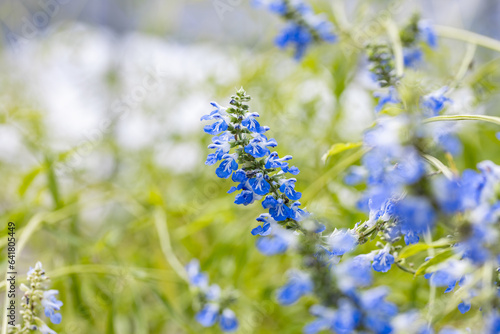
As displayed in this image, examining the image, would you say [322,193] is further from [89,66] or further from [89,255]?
[89,66]

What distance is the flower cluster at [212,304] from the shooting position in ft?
1.84

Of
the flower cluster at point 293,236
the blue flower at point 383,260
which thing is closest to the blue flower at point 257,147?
the flower cluster at point 293,236

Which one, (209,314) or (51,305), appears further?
(209,314)

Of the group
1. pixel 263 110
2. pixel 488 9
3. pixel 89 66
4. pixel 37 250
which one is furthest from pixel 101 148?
pixel 488 9

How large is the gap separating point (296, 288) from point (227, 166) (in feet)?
0.39

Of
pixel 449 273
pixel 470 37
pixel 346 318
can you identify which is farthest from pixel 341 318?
pixel 470 37

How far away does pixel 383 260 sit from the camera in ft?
1.23

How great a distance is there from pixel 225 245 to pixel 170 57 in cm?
102

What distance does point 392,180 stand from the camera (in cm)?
29

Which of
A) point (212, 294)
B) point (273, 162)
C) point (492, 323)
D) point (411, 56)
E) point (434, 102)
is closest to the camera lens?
point (492, 323)

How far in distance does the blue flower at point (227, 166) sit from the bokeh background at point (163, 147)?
8 centimetres

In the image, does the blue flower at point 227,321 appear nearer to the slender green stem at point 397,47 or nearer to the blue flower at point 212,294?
the blue flower at point 212,294

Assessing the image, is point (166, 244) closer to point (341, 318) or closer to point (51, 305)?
point (51, 305)

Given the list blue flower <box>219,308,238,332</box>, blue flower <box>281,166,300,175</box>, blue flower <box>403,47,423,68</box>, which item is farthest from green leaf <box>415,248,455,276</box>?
blue flower <box>403,47,423,68</box>
